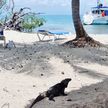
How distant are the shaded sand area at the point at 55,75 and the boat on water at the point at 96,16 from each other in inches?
1500

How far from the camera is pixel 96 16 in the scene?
50.9 meters

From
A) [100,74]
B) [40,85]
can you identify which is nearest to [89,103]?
[40,85]

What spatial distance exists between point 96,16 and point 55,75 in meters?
42.9

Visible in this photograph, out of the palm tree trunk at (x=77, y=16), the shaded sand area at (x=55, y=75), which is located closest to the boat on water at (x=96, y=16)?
the palm tree trunk at (x=77, y=16)

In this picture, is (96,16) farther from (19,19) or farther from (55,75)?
(55,75)

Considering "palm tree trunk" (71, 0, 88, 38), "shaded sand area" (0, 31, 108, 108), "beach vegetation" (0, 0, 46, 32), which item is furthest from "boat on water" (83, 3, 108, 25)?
"shaded sand area" (0, 31, 108, 108)

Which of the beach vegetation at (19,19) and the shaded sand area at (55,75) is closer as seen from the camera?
the shaded sand area at (55,75)

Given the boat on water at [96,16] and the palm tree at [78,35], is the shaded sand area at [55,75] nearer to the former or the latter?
the palm tree at [78,35]

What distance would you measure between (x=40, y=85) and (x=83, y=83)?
879 millimetres

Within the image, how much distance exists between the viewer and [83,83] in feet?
26.4

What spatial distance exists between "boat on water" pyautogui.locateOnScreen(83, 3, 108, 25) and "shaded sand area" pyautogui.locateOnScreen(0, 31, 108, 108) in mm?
38093

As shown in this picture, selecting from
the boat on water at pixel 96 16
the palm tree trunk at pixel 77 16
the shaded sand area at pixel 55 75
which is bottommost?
the boat on water at pixel 96 16

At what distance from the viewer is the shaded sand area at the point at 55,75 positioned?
20.0ft

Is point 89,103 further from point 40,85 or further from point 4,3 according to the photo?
point 4,3
